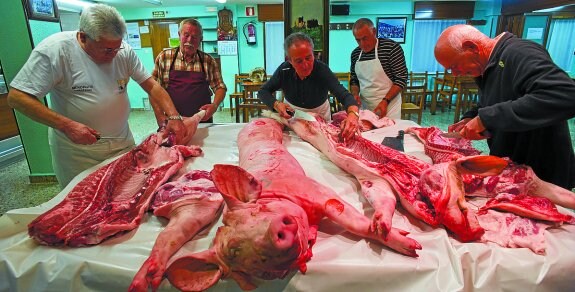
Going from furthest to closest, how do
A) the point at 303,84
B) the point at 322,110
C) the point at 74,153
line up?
1. the point at 322,110
2. the point at 303,84
3. the point at 74,153

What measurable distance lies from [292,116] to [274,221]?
186 cm

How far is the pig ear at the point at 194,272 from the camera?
42.5 inches

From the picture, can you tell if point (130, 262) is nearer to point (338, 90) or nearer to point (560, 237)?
point (560, 237)

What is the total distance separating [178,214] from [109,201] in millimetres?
430

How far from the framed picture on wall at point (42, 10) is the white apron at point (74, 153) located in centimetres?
214

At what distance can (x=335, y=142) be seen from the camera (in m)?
2.25

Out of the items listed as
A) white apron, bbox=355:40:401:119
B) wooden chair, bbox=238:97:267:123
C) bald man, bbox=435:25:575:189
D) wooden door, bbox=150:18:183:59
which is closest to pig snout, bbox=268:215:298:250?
bald man, bbox=435:25:575:189

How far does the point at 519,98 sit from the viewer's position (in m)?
1.43

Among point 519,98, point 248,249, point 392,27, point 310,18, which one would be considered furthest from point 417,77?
point 248,249

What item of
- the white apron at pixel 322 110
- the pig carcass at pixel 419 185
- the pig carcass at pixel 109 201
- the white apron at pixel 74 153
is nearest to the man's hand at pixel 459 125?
the pig carcass at pixel 419 185

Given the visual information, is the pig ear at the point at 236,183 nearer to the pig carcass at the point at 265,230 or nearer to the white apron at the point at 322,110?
the pig carcass at the point at 265,230

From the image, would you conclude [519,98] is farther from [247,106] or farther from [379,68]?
[247,106]

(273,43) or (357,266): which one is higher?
(273,43)

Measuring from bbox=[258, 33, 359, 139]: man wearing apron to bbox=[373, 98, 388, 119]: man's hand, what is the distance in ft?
2.13
